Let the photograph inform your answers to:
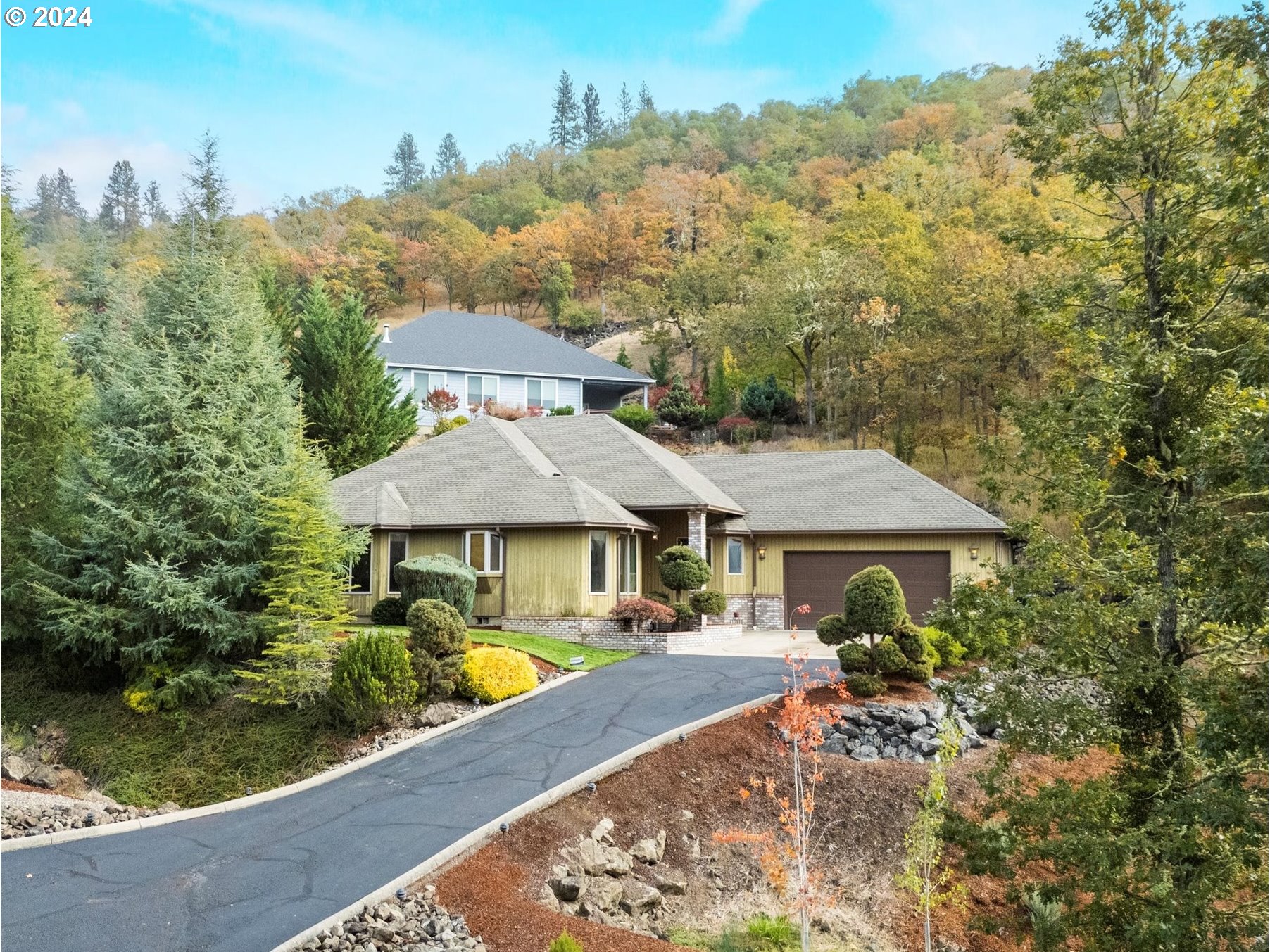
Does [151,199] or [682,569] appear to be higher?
[151,199]

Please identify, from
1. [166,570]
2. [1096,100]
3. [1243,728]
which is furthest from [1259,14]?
[166,570]

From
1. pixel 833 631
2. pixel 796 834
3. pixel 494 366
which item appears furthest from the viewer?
pixel 494 366

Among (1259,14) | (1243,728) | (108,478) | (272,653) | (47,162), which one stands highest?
(47,162)

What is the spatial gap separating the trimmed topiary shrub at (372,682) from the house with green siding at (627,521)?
772cm

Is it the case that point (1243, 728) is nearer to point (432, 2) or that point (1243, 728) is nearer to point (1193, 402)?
point (1193, 402)

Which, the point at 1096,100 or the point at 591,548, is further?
the point at 591,548

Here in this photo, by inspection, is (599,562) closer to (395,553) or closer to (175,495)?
(395,553)

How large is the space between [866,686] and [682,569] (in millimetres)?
8531

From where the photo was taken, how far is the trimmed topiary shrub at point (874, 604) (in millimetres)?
15305

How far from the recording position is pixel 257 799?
38.1 feet

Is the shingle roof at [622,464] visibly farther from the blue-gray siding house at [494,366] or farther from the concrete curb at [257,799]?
the blue-gray siding house at [494,366]

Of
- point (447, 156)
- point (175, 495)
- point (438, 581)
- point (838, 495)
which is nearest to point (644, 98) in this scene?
point (447, 156)

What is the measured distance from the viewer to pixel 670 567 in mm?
22938

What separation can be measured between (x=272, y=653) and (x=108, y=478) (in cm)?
451
